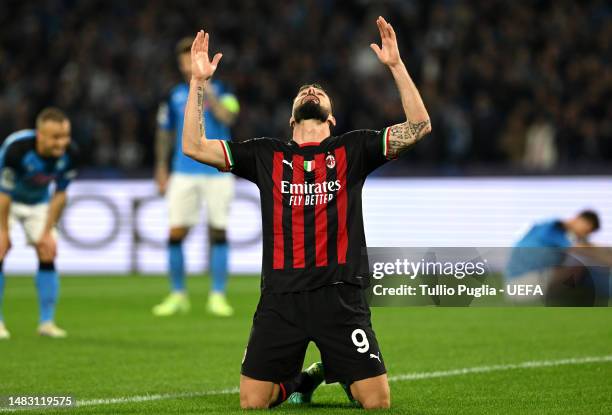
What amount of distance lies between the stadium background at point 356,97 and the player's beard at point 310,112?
9725 millimetres

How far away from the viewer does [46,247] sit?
371 inches

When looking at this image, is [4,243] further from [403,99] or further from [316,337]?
[403,99]

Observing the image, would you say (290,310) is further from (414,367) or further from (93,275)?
(93,275)

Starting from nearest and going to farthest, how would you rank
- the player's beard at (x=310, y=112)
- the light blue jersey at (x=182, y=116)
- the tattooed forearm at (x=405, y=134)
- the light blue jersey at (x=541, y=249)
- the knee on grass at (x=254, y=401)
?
the tattooed forearm at (x=405, y=134) < the knee on grass at (x=254, y=401) < the player's beard at (x=310, y=112) < the light blue jersey at (x=541, y=249) < the light blue jersey at (x=182, y=116)

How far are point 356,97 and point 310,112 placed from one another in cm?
1179

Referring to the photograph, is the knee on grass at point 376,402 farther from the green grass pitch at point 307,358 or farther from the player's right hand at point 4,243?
the player's right hand at point 4,243

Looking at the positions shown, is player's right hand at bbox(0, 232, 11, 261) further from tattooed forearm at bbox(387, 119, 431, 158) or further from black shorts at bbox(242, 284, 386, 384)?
tattooed forearm at bbox(387, 119, 431, 158)

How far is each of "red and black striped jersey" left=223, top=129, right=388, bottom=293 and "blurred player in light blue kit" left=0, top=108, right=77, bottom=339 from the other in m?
3.51

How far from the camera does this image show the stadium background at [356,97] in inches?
623

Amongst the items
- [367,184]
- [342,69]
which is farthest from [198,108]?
[342,69]

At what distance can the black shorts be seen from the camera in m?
5.83

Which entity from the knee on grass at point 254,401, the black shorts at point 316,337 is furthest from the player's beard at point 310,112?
the knee on grass at point 254,401

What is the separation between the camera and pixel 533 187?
1571 centimetres

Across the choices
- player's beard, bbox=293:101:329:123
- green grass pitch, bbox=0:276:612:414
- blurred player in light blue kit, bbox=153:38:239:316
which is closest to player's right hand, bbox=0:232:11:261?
green grass pitch, bbox=0:276:612:414
